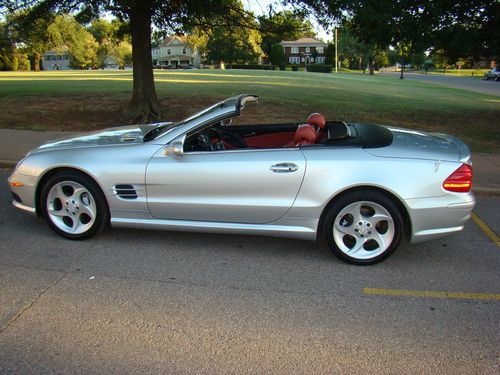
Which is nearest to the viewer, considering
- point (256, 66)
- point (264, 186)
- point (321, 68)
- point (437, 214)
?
point (437, 214)

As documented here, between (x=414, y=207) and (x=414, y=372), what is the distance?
5.42ft

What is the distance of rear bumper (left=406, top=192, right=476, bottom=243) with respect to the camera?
4082mm

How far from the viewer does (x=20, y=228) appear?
512cm

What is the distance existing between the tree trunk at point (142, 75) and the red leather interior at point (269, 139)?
7533 millimetres

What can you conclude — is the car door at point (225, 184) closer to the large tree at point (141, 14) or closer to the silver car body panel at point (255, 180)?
the silver car body panel at point (255, 180)

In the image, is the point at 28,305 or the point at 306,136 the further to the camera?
the point at 306,136

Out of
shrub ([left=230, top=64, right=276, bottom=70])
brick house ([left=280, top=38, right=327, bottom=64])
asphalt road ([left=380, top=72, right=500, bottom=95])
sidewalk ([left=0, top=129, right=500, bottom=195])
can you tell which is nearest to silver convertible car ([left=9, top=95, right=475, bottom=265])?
sidewalk ([left=0, top=129, right=500, bottom=195])

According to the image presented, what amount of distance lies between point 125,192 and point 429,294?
2790mm

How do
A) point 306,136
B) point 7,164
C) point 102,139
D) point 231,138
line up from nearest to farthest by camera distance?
point 306,136, point 102,139, point 231,138, point 7,164

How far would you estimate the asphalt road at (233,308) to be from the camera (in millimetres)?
2881

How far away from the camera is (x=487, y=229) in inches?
212

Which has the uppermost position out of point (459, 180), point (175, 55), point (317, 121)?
point (175, 55)

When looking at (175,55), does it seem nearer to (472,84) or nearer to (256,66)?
(256,66)

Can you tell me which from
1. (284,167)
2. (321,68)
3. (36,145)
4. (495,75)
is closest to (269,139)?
(284,167)
